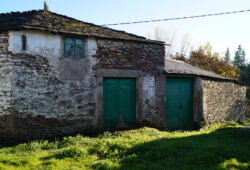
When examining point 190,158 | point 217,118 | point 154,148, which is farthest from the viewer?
point 217,118

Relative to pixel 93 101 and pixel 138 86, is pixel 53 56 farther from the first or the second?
pixel 138 86

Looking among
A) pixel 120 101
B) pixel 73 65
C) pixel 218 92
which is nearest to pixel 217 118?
pixel 218 92

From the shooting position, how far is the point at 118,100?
29.5ft

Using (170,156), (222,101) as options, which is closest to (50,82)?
(170,156)

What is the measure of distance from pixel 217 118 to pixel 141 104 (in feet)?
20.5

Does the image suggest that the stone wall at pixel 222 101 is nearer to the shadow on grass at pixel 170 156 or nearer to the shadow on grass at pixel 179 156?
the shadow on grass at pixel 179 156

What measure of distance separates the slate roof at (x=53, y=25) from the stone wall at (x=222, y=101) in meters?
5.12

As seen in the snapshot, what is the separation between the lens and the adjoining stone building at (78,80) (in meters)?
7.05

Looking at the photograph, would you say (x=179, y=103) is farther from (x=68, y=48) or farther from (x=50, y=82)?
A: (x=50, y=82)

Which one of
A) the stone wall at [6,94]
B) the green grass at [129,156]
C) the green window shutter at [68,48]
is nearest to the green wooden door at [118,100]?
the green window shutter at [68,48]

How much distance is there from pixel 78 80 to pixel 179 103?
18.6ft

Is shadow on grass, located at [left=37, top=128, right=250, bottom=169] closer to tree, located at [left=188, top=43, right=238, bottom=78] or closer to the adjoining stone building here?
the adjoining stone building

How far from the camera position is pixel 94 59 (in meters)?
8.40

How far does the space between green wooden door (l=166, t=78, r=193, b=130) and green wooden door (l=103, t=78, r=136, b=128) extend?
7.02 feet
